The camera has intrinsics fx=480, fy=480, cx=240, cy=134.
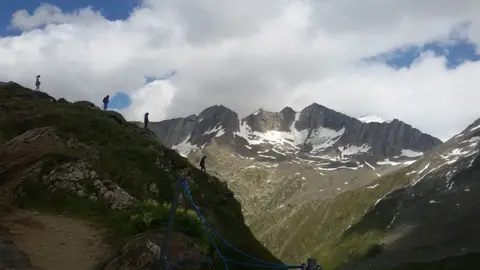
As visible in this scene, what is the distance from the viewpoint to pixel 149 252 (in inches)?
770

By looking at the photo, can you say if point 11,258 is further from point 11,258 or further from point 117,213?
point 117,213

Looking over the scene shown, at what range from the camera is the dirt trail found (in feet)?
65.5

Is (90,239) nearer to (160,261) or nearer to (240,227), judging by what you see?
(160,261)

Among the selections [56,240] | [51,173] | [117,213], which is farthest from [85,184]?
[56,240]

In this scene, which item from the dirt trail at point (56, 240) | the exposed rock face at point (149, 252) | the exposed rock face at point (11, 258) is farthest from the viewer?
the dirt trail at point (56, 240)

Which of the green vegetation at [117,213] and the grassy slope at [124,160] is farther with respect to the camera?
the grassy slope at [124,160]

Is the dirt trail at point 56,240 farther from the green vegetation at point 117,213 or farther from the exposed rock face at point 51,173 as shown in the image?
the exposed rock face at point 51,173

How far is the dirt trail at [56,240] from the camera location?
1995cm

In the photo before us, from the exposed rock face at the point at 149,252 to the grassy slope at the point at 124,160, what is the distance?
7.22m

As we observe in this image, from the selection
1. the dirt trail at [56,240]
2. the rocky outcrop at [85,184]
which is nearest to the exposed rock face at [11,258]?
the dirt trail at [56,240]

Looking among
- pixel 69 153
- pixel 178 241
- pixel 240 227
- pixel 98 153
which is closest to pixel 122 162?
pixel 98 153

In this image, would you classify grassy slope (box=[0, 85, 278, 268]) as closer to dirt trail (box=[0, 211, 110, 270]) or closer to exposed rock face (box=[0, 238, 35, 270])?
dirt trail (box=[0, 211, 110, 270])

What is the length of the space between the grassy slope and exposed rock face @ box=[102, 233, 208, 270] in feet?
23.7

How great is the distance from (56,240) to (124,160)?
43.2ft
